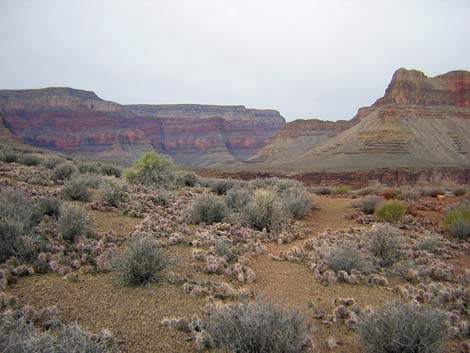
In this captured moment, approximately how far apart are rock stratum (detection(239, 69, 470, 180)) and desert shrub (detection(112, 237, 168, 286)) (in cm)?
4888

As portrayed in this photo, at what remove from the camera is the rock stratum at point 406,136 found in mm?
65688

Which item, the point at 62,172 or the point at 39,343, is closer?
the point at 39,343

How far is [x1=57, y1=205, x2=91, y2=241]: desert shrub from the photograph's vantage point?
8.23 m

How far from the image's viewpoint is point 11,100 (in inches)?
5138

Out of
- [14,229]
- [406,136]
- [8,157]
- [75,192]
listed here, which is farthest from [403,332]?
[406,136]

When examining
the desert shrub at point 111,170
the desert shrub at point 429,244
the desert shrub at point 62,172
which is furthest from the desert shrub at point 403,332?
the desert shrub at point 111,170

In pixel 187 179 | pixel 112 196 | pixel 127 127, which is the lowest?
pixel 187 179

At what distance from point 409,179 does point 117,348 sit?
54491 millimetres

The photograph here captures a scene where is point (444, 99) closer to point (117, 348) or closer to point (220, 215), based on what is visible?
point (220, 215)

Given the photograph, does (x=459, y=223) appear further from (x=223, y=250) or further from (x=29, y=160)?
(x=29, y=160)

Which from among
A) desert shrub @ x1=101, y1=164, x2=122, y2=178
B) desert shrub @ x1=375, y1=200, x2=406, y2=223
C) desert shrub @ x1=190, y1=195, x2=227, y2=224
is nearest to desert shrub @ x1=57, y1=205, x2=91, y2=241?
desert shrub @ x1=190, y1=195, x2=227, y2=224

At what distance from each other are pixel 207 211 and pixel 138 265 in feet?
17.5

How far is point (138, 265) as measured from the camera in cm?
660

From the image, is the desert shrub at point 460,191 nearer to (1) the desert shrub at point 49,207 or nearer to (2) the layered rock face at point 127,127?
(1) the desert shrub at point 49,207
